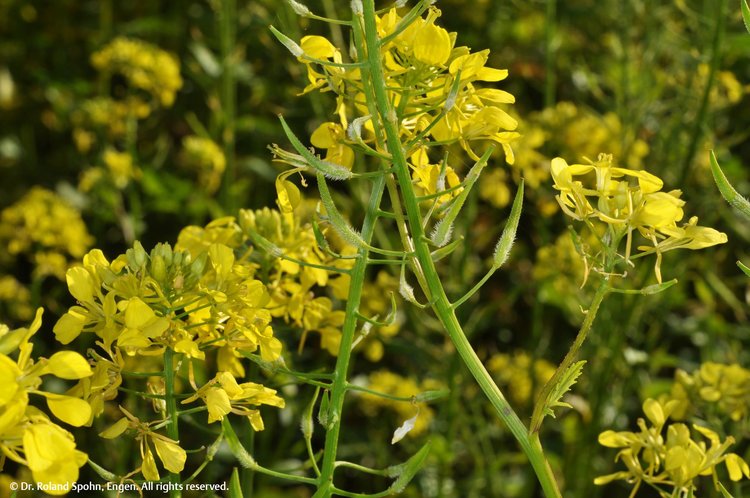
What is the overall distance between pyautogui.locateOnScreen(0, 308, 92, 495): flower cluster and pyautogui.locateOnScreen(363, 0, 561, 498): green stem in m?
0.40

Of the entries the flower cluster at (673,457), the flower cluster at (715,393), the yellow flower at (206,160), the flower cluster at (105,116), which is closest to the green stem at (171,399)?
the flower cluster at (673,457)

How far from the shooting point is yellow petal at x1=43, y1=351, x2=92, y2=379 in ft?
3.07

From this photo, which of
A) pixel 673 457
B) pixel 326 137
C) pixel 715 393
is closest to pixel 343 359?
pixel 326 137

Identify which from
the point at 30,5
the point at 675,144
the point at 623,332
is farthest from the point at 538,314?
the point at 30,5

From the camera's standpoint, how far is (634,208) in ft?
3.74

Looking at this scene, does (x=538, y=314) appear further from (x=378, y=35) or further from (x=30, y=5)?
(x=30, y=5)

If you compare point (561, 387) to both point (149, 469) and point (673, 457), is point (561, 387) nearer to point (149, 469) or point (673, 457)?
point (673, 457)

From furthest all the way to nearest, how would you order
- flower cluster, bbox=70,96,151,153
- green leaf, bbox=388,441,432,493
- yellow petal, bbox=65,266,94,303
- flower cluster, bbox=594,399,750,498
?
flower cluster, bbox=70,96,151,153 → flower cluster, bbox=594,399,750,498 → yellow petal, bbox=65,266,94,303 → green leaf, bbox=388,441,432,493

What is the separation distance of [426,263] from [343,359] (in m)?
0.16

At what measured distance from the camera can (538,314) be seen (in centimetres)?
278

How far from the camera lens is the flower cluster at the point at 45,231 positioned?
312cm

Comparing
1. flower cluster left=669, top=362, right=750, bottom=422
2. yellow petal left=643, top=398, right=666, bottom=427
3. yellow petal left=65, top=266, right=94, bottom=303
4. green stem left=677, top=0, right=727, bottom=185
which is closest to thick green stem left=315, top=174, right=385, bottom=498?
yellow petal left=65, top=266, right=94, bottom=303

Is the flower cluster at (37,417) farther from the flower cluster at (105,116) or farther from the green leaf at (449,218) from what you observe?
the flower cluster at (105,116)

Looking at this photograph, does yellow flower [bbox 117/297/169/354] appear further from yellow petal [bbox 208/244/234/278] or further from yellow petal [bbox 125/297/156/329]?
yellow petal [bbox 208/244/234/278]
